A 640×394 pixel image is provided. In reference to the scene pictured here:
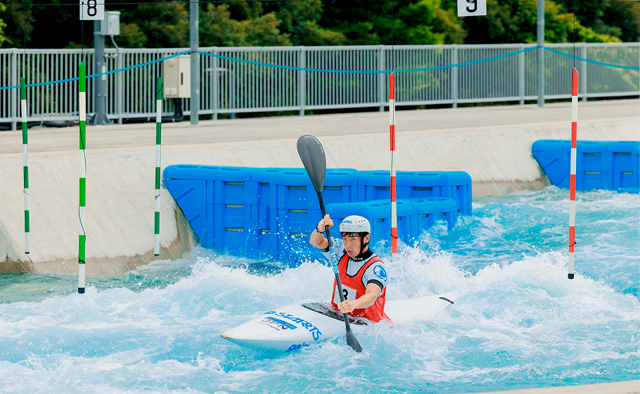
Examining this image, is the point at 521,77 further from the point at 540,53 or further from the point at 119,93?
the point at 119,93

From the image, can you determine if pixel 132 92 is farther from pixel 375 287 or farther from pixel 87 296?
pixel 375 287

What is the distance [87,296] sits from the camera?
28.3 ft

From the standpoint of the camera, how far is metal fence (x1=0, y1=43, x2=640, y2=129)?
59.7ft

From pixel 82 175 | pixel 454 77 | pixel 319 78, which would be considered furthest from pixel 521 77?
pixel 82 175

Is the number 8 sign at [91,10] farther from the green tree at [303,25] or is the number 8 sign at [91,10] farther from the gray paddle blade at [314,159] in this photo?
the green tree at [303,25]

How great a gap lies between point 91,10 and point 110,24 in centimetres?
174

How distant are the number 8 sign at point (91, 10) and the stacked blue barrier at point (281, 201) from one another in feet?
16.9

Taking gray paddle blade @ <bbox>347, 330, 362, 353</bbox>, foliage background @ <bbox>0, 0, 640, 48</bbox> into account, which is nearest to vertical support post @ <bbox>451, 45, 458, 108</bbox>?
foliage background @ <bbox>0, 0, 640, 48</bbox>

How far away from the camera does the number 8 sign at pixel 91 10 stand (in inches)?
621

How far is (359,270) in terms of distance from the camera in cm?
738

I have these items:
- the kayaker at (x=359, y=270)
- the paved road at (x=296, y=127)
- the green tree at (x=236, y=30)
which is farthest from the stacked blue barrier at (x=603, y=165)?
the green tree at (x=236, y=30)

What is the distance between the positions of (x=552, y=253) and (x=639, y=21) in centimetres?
2912

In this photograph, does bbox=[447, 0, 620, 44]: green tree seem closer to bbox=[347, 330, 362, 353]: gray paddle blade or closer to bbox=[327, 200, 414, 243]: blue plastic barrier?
bbox=[327, 200, 414, 243]: blue plastic barrier

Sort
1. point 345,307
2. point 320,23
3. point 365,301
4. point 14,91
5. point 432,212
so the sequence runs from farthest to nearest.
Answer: point 320,23 < point 14,91 < point 432,212 < point 365,301 < point 345,307
